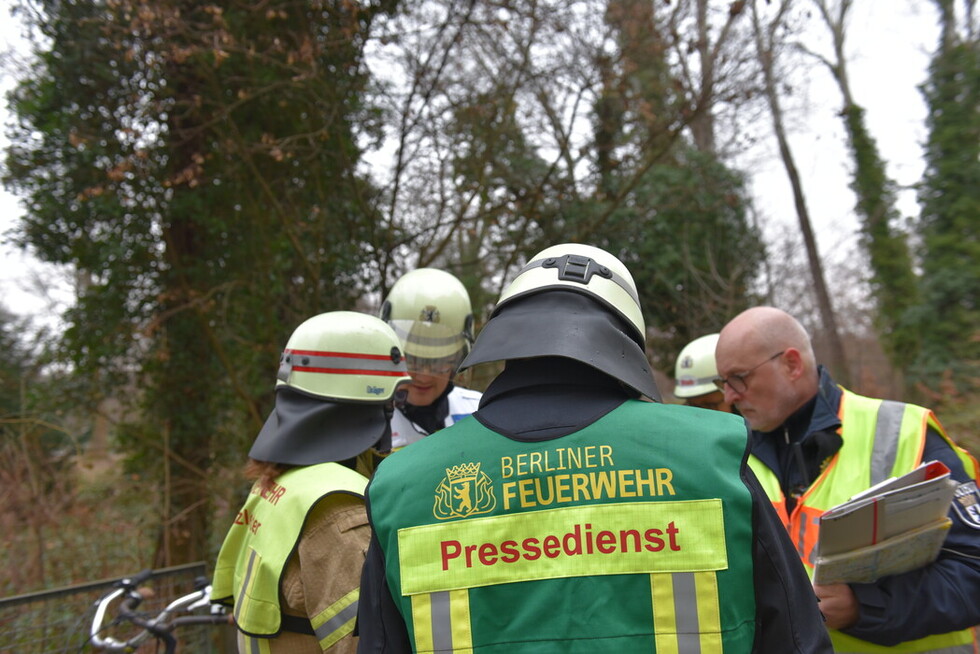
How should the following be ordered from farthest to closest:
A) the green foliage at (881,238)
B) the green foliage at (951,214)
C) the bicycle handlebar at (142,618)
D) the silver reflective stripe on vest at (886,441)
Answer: the green foliage at (881,238) < the green foliage at (951,214) < the bicycle handlebar at (142,618) < the silver reflective stripe on vest at (886,441)

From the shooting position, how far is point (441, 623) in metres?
1.41

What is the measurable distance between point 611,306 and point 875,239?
15.4 metres

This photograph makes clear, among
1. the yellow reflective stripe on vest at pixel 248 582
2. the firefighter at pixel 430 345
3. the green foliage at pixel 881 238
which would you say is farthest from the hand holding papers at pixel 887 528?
the green foliage at pixel 881 238

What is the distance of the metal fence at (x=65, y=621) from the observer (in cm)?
404

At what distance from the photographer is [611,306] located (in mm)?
1610

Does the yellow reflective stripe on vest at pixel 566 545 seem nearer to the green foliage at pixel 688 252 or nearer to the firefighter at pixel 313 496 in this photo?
the firefighter at pixel 313 496

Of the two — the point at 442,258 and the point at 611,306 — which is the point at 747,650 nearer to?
the point at 611,306

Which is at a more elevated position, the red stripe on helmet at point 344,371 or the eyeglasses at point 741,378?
the red stripe on helmet at point 344,371

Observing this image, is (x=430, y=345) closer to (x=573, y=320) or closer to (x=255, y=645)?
(x=255, y=645)

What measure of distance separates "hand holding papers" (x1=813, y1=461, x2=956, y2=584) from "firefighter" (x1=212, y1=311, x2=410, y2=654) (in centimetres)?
132

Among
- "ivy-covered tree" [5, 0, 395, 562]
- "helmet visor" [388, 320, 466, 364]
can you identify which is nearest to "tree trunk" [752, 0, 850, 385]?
"ivy-covered tree" [5, 0, 395, 562]

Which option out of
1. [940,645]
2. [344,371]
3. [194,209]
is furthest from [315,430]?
[194,209]

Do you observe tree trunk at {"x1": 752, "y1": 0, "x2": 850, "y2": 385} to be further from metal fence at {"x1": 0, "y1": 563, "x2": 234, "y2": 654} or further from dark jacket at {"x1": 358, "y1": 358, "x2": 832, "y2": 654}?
dark jacket at {"x1": 358, "y1": 358, "x2": 832, "y2": 654}

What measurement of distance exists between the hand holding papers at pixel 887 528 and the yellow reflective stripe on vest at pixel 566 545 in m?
0.82
